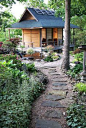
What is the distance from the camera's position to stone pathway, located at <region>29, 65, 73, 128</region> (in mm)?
3957

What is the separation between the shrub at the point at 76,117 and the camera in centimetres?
375

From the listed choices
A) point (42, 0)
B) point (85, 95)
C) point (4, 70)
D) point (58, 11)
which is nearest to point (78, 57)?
point (58, 11)

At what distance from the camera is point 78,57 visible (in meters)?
12.6

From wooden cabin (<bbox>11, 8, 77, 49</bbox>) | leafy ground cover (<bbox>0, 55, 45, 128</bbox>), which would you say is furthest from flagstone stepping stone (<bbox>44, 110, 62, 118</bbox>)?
wooden cabin (<bbox>11, 8, 77, 49</bbox>)

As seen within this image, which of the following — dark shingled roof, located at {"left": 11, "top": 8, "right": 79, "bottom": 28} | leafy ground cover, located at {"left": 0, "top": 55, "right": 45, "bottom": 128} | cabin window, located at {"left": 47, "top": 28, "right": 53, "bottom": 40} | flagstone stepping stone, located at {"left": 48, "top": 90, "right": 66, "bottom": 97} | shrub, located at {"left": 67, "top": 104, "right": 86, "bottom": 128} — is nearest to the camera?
leafy ground cover, located at {"left": 0, "top": 55, "right": 45, "bottom": 128}

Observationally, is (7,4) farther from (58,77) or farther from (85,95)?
(85,95)

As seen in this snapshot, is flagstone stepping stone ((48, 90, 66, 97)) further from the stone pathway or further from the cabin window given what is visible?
the cabin window

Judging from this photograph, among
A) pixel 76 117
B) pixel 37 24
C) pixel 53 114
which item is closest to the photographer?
pixel 76 117

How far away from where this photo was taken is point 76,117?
3977mm

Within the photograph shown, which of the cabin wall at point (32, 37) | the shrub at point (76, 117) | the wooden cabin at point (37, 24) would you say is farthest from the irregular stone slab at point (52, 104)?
the cabin wall at point (32, 37)

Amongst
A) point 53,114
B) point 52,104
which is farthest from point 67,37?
point 53,114

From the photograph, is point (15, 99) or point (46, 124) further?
point (15, 99)

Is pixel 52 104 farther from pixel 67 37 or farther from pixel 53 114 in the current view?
pixel 67 37

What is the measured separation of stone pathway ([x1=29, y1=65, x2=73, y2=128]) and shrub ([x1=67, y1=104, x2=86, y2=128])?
0.14 meters
